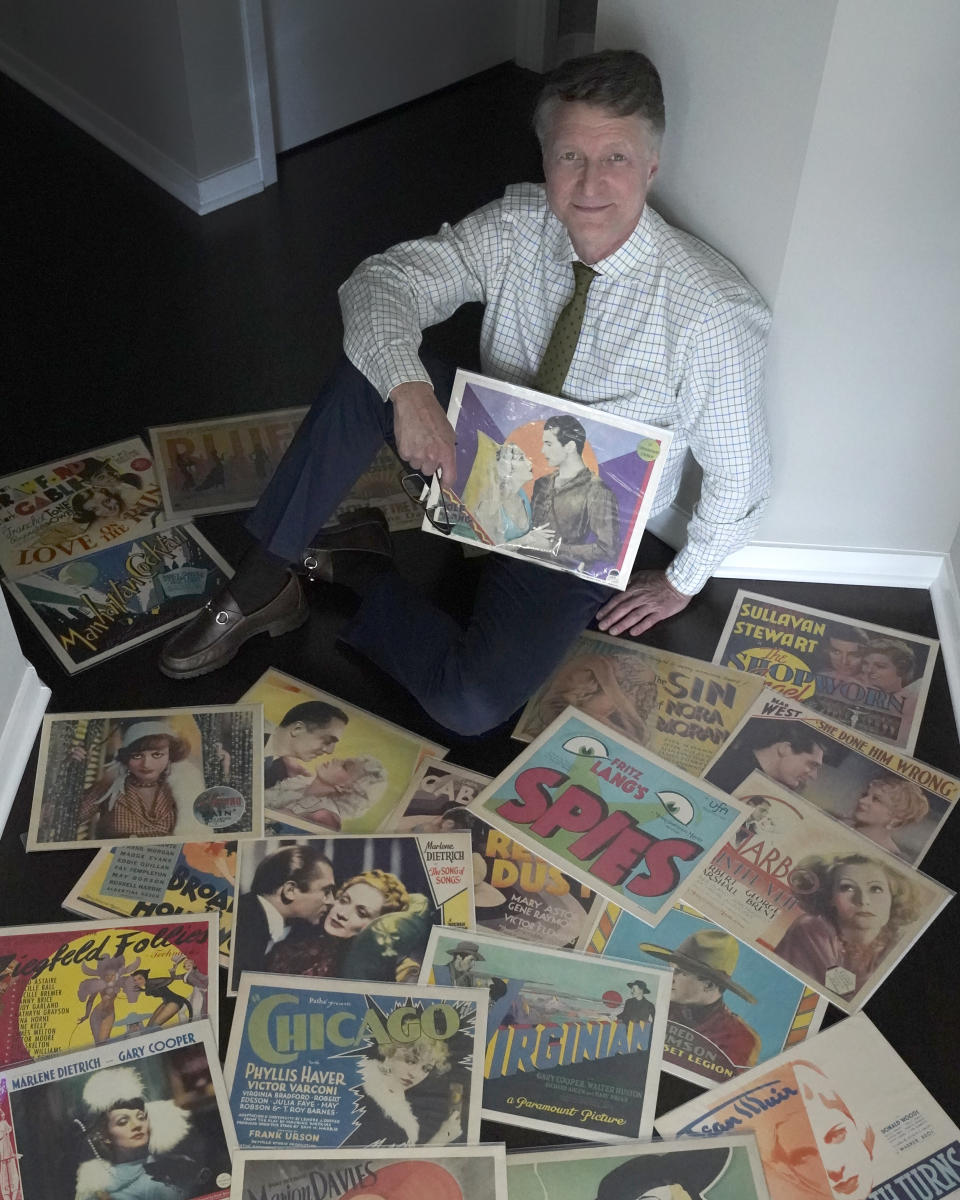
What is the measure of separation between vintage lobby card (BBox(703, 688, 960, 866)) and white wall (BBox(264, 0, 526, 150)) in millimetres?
2175

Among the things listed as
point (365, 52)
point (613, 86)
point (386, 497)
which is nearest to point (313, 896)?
point (386, 497)

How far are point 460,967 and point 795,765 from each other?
2.07 feet

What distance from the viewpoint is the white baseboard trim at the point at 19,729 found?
1.79 metres

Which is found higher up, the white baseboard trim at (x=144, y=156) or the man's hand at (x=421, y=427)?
the man's hand at (x=421, y=427)

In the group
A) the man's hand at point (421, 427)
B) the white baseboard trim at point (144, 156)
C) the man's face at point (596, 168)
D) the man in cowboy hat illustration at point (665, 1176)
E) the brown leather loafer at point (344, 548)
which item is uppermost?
the man's face at point (596, 168)

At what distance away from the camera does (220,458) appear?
2.38 m

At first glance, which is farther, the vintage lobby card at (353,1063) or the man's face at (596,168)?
the man's face at (596,168)

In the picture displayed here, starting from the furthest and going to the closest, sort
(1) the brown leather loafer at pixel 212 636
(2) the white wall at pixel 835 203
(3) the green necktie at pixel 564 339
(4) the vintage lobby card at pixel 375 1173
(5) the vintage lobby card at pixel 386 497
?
(5) the vintage lobby card at pixel 386 497 < (1) the brown leather loafer at pixel 212 636 < (3) the green necktie at pixel 564 339 < (2) the white wall at pixel 835 203 < (4) the vintage lobby card at pixel 375 1173

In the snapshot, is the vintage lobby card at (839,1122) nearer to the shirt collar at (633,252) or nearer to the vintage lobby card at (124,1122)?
the vintage lobby card at (124,1122)

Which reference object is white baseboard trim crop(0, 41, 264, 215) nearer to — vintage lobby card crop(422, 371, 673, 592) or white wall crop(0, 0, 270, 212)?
white wall crop(0, 0, 270, 212)

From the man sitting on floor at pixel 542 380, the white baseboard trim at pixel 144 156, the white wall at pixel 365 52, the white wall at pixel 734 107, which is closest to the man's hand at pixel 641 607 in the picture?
the man sitting on floor at pixel 542 380

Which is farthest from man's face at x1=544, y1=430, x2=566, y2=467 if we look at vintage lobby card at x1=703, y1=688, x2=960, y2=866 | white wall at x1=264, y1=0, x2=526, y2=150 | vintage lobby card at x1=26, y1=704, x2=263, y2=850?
white wall at x1=264, y1=0, x2=526, y2=150

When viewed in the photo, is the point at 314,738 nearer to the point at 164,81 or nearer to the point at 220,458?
the point at 220,458

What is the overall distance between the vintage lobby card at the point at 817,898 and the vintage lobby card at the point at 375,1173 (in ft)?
1.57
